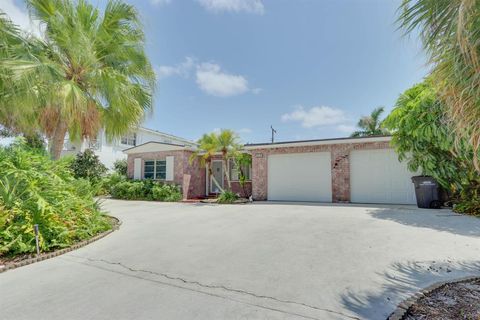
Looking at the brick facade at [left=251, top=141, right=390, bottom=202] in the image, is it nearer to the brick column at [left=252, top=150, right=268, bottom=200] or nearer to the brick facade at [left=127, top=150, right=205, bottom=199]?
the brick column at [left=252, top=150, right=268, bottom=200]

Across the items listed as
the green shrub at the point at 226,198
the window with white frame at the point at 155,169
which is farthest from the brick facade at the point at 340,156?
the window with white frame at the point at 155,169

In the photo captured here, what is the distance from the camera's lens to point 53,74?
6.22 m

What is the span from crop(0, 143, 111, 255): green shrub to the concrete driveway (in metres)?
0.55

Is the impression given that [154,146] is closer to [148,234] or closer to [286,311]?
[148,234]

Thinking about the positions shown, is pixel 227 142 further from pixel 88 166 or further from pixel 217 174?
pixel 88 166

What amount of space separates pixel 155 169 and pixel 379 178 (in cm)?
1336

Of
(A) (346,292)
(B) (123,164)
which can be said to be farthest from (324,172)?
(B) (123,164)

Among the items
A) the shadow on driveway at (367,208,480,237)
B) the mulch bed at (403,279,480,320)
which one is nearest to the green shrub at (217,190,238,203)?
the shadow on driveway at (367,208,480,237)

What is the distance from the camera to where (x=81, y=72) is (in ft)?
23.2

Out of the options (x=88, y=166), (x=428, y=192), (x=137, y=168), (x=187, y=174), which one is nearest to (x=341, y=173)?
(x=428, y=192)

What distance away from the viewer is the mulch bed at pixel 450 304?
8.41ft

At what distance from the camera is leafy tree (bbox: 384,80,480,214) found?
310 inches

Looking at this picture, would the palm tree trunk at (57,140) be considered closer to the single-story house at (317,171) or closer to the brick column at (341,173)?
the single-story house at (317,171)

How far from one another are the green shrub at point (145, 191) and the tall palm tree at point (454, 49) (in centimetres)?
1383
